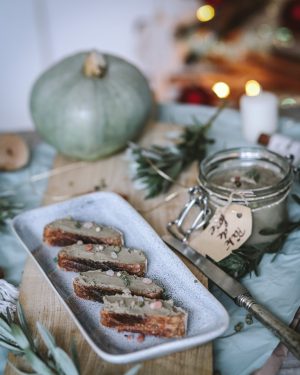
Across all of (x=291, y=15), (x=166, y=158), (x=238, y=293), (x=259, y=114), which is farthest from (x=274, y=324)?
(x=291, y=15)

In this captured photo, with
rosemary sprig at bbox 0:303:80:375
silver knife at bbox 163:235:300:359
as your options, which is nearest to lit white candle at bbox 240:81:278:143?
silver knife at bbox 163:235:300:359

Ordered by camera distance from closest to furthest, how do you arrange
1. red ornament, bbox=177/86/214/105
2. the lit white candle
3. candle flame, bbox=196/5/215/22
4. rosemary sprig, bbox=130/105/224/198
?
rosemary sprig, bbox=130/105/224/198 → the lit white candle → red ornament, bbox=177/86/214/105 → candle flame, bbox=196/5/215/22

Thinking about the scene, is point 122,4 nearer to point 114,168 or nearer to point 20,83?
point 20,83

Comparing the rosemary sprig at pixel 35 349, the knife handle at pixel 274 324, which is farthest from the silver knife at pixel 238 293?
the rosemary sprig at pixel 35 349

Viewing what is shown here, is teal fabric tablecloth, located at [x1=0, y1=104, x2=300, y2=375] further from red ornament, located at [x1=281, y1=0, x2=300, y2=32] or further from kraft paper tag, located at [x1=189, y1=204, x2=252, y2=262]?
red ornament, located at [x1=281, y1=0, x2=300, y2=32]

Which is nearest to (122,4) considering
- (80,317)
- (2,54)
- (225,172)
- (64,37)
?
(64,37)

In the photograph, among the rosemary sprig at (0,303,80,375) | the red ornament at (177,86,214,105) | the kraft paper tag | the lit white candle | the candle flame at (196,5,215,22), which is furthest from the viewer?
the candle flame at (196,5,215,22)
